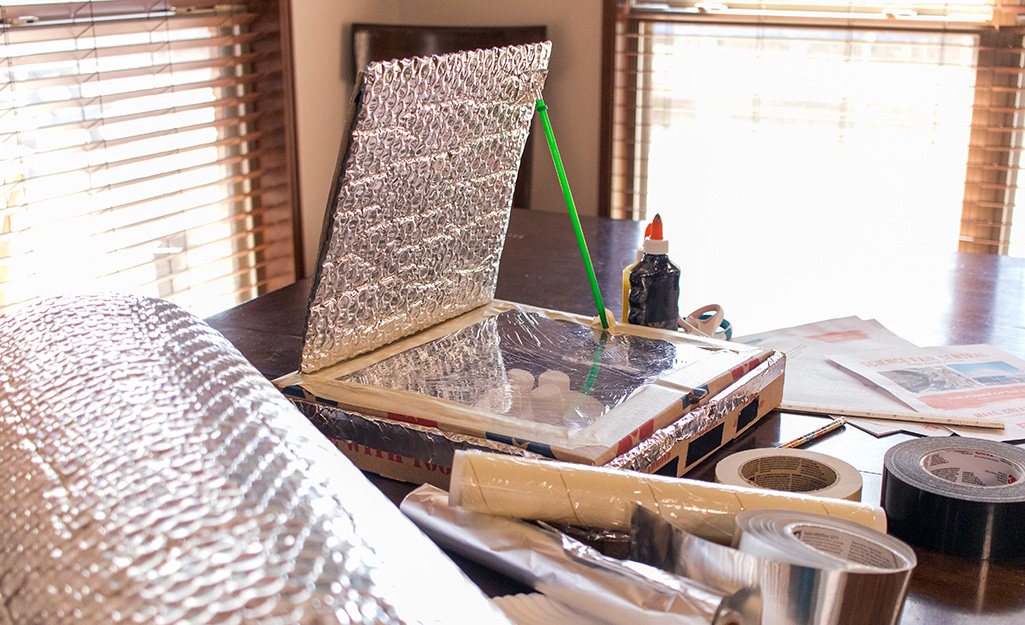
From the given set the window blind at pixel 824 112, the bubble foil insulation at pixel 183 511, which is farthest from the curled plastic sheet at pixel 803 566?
the window blind at pixel 824 112

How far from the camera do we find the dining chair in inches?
125

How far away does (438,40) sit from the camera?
3.18 meters

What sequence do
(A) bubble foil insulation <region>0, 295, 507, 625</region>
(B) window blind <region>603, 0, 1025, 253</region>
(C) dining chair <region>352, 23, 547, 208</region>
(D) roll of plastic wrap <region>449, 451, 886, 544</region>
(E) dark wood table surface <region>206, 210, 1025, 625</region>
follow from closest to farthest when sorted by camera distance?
(A) bubble foil insulation <region>0, 295, 507, 625</region>
(D) roll of plastic wrap <region>449, 451, 886, 544</region>
(E) dark wood table surface <region>206, 210, 1025, 625</region>
(B) window blind <region>603, 0, 1025, 253</region>
(C) dining chair <region>352, 23, 547, 208</region>

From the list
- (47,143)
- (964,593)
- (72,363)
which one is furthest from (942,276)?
(47,143)

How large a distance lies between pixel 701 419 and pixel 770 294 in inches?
30.7

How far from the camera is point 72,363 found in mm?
518

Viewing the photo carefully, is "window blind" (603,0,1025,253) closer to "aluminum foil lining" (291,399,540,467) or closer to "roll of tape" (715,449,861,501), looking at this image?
"roll of tape" (715,449,861,501)

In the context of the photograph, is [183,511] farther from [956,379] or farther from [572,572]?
[956,379]

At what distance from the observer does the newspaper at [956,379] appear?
1.14 meters

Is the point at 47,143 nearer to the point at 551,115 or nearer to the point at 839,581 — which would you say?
the point at 551,115

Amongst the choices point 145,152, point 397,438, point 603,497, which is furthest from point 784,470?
point 145,152

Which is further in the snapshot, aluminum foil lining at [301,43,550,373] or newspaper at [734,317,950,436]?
newspaper at [734,317,950,436]

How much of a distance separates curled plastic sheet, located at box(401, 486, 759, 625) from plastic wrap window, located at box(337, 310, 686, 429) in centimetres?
19

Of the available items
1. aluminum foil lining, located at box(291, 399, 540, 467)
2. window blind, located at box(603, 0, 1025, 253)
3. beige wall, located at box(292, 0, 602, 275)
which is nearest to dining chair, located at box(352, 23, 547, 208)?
beige wall, located at box(292, 0, 602, 275)
